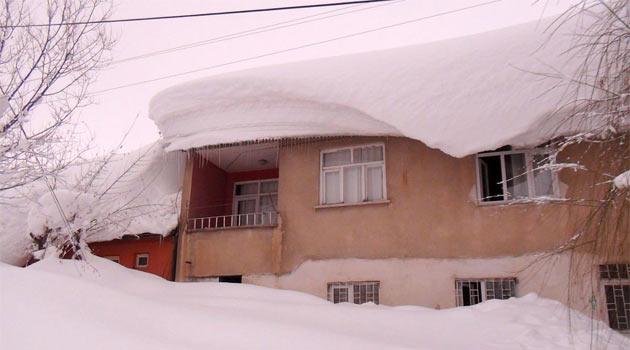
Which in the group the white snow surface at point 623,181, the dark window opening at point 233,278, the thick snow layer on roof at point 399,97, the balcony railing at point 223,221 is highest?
the thick snow layer on roof at point 399,97

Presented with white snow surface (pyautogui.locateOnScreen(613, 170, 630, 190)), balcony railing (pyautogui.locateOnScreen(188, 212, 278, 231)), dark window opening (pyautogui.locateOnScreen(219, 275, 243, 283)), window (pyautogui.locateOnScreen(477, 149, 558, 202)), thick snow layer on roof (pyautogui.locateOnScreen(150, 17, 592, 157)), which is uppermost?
thick snow layer on roof (pyautogui.locateOnScreen(150, 17, 592, 157))

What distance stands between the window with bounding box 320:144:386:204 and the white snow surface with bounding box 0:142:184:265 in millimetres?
3944

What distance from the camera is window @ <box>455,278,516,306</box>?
10023 millimetres

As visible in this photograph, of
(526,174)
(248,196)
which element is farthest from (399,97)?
(248,196)

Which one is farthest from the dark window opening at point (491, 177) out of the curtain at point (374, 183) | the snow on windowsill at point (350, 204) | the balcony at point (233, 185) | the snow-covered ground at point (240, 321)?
the balcony at point (233, 185)

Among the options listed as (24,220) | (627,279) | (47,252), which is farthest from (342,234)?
(24,220)

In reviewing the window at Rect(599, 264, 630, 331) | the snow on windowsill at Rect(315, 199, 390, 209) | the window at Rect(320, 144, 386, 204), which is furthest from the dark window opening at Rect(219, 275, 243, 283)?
the window at Rect(599, 264, 630, 331)

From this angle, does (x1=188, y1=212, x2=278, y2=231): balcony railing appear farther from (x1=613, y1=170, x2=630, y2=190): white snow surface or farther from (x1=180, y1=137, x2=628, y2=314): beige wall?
(x1=613, y1=170, x2=630, y2=190): white snow surface

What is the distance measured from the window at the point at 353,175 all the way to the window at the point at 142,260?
16.7 ft

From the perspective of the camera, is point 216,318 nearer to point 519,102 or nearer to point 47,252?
point 519,102

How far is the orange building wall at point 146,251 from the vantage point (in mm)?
13367

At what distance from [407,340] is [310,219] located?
18.8 ft

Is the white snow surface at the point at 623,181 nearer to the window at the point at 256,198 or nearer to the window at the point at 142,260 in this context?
the window at the point at 256,198

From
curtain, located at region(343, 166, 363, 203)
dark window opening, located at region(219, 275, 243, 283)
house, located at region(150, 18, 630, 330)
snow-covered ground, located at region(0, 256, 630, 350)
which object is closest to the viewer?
snow-covered ground, located at region(0, 256, 630, 350)
